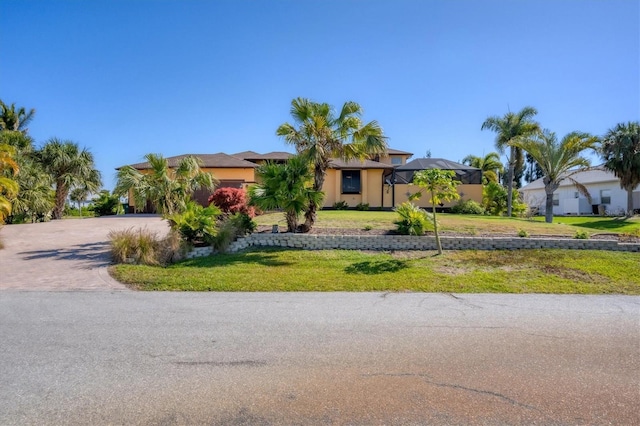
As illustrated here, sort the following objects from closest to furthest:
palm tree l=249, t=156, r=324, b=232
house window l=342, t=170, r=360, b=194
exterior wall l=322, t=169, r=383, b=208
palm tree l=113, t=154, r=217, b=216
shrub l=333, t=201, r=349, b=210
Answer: palm tree l=249, t=156, r=324, b=232 < palm tree l=113, t=154, r=217, b=216 < shrub l=333, t=201, r=349, b=210 < exterior wall l=322, t=169, r=383, b=208 < house window l=342, t=170, r=360, b=194

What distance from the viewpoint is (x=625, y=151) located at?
80.0 feet

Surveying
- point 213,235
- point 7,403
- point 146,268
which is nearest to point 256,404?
point 7,403

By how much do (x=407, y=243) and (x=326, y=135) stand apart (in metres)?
4.40

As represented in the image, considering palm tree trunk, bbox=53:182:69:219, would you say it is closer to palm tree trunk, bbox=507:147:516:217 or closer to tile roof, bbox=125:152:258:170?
tile roof, bbox=125:152:258:170

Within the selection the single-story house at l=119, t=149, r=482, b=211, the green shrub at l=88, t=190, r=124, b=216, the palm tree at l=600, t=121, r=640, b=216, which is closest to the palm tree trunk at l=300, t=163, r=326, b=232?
the single-story house at l=119, t=149, r=482, b=211

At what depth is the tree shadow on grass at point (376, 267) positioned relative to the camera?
30.9 ft

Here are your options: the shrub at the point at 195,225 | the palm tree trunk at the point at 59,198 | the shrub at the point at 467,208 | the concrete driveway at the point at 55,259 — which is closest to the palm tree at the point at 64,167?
the palm tree trunk at the point at 59,198

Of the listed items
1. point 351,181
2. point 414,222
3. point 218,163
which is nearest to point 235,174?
point 218,163

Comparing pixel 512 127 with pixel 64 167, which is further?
pixel 512 127

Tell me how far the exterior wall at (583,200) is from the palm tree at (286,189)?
26.8 m

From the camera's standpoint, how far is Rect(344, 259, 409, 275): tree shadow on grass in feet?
30.9

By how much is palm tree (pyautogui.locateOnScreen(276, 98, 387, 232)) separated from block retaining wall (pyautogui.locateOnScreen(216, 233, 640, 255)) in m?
0.85

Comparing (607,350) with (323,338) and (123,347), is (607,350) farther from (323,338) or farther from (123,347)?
(123,347)

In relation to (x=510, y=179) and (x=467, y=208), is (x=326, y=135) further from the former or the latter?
(x=510, y=179)
